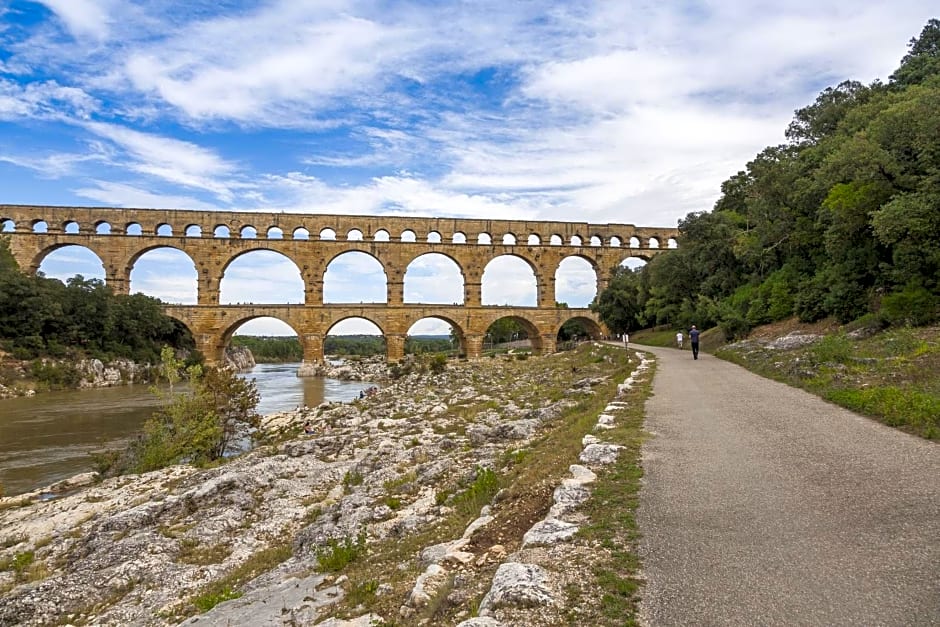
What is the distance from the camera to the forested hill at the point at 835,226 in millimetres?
→ 12164

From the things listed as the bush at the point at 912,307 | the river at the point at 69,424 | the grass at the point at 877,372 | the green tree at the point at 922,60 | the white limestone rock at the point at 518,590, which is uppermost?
the green tree at the point at 922,60

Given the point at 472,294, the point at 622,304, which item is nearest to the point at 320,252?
the point at 472,294

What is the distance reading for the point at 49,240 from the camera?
37.6 meters

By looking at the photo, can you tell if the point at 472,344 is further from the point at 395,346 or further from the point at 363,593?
the point at 363,593

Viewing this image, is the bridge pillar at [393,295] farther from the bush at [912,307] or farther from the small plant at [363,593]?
the small plant at [363,593]

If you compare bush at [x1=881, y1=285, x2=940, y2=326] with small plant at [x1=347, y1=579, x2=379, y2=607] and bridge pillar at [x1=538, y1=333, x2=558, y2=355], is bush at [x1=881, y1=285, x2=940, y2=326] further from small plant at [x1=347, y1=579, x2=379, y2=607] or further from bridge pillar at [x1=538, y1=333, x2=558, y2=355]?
bridge pillar at [x1=538, y1=333, x2=558, y2=355]

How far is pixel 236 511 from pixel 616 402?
20.1ft

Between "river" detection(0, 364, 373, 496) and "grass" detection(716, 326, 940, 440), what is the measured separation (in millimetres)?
15523

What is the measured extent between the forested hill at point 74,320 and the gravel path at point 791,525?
35486mm

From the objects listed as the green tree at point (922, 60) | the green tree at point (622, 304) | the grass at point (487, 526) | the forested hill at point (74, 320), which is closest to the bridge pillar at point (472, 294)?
the green tree at point (622, 304)

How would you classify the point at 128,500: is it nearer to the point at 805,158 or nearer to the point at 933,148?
the point at 933,148

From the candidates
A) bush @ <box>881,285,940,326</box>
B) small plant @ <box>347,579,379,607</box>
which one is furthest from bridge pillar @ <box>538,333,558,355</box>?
small plant @ <box>347,579,379,607</box>

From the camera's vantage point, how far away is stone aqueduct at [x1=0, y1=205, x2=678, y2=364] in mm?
38156

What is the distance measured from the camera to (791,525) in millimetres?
3674
